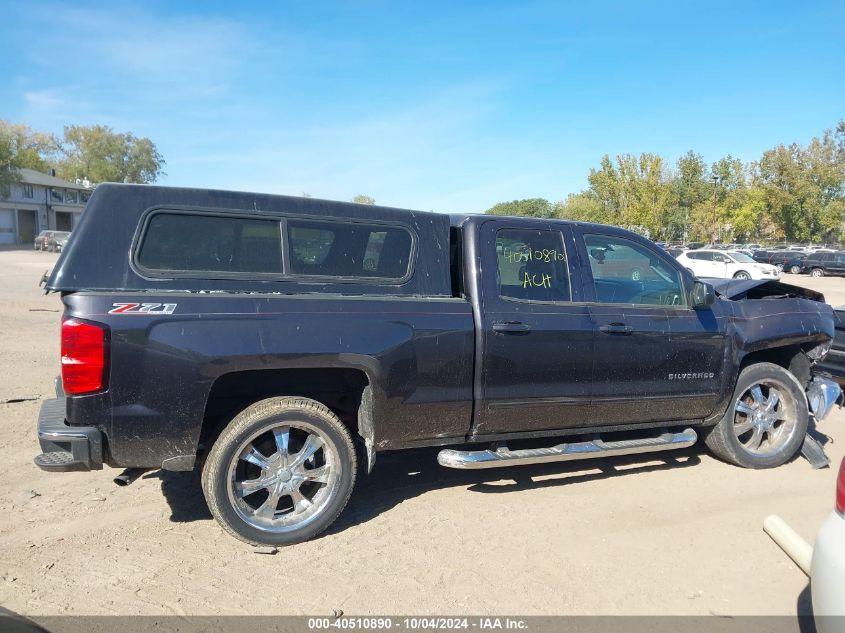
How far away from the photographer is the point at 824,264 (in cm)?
3706

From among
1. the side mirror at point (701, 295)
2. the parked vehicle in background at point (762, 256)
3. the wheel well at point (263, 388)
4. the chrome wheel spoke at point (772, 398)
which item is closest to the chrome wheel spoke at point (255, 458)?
the wheel well at point (263, 388)

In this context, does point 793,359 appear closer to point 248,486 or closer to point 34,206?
point 248,486

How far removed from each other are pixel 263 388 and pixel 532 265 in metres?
2.01

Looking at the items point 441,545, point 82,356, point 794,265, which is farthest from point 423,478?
point 794,265

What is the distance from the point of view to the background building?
54.9 metres

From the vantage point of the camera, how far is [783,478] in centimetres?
506

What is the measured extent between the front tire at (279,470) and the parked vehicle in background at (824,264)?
4049 cm

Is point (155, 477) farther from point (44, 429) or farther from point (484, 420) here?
point (484, 420)

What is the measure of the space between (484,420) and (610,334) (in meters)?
1.09

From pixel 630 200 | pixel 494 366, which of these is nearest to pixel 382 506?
pixel 494 366

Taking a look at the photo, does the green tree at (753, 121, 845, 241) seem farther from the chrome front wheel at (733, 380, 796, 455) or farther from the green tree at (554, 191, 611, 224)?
the chrome front wheel at (733, 380, 796, 455)

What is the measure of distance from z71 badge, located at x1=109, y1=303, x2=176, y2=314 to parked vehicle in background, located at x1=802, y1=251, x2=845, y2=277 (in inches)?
1626

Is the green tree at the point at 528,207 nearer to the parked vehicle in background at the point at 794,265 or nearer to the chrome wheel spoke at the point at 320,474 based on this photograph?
the parked vehicle in background at the point at 794,265

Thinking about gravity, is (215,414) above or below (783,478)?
above
